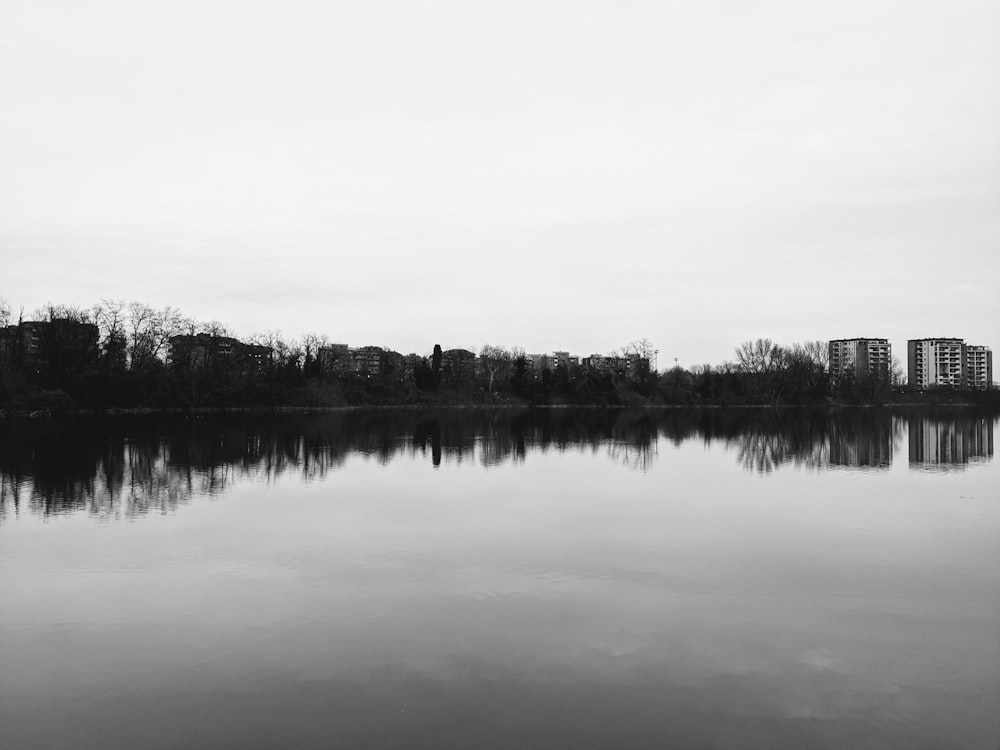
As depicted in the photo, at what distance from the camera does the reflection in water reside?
53.3ft

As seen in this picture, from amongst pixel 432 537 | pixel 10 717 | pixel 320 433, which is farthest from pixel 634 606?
pixel 320 433

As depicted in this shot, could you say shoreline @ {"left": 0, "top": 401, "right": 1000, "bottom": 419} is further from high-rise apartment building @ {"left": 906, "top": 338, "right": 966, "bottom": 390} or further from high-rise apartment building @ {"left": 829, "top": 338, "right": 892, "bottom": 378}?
high-rise apartment building @ {"left": 906, "top": 338, "right": 966, "bottom": 390}

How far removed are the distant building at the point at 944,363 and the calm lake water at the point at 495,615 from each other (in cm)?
18154

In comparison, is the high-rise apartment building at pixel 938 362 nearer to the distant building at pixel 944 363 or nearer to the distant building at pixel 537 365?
the distant building at pixel 944 363

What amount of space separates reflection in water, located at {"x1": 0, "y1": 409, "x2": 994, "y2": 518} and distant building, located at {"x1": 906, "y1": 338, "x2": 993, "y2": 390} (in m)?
153

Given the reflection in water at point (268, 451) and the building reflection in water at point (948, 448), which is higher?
the building reflection in water at point (948, 448)

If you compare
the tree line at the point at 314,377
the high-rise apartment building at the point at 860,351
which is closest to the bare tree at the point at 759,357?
the tree line at the point at 314,377

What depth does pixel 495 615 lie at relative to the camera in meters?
7.73

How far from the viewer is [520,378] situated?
3684 inches

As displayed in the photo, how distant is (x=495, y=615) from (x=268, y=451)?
1998cm

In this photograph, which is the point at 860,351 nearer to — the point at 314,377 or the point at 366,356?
the point at 366,356

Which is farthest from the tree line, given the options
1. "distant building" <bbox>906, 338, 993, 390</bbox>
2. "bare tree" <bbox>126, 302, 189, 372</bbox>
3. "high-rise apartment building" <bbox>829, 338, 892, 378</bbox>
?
"distant building" <bbox>906, 338, 993, 390</bbox>

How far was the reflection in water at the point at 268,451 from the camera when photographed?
53.3 ft

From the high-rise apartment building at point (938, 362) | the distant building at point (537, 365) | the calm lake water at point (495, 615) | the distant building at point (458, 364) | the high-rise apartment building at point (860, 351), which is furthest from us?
the high-rise apartment building at point (938, 362)
